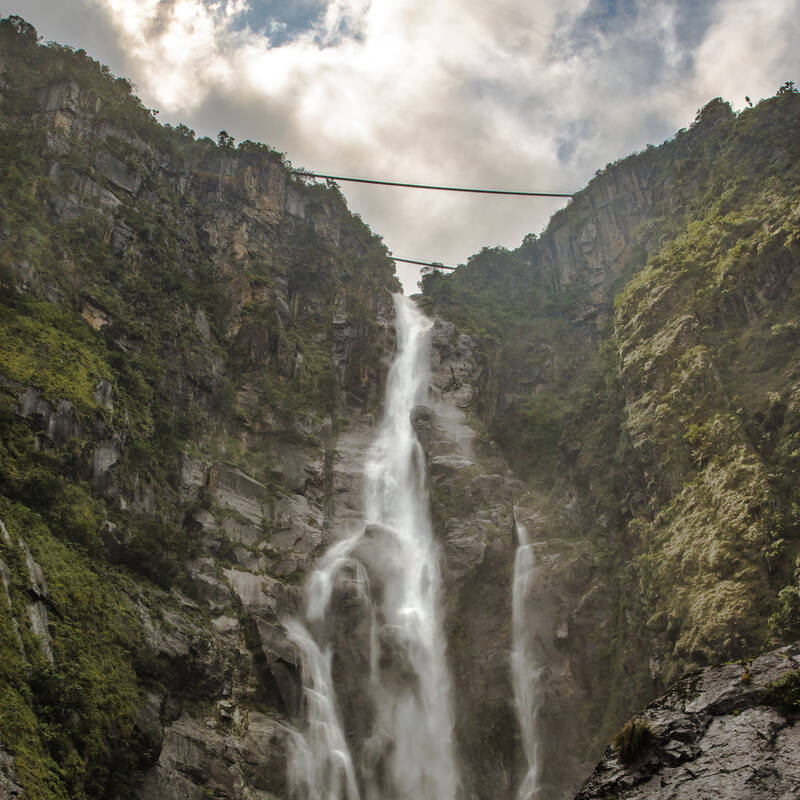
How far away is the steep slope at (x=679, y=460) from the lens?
78.7ft

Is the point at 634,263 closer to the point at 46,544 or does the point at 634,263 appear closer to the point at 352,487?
the point at 352,487

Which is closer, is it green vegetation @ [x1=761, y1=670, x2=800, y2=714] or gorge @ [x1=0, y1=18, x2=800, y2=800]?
green vegetation @ [x1=761, y1=670, x2=800, y2=714]

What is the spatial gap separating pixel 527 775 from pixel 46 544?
19035 millimetres

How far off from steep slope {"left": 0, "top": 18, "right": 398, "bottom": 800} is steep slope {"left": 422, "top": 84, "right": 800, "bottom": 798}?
1126 cm

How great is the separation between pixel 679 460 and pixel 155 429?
23.1m

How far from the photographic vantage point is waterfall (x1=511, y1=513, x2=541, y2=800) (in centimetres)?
2653

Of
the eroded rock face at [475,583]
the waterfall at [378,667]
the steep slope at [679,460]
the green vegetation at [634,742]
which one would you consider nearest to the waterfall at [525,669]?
the eroded rock face at [475,583]

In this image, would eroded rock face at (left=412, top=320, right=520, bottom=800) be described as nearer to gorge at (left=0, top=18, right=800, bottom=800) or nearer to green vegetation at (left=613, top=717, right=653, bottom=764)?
gorge at (left=0, top=18, right=800, bottom=800)

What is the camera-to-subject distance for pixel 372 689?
93.6 ft

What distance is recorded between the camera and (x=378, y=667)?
29.2 m

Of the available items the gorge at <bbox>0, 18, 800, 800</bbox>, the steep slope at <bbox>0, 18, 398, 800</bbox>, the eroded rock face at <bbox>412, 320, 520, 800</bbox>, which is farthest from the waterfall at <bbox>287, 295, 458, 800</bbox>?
the steep slope at <bbox>0, 18, 398, 800</bbox>

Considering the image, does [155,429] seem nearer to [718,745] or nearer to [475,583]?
[475,583]

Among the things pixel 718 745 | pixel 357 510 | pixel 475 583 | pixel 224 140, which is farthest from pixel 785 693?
pixel 224 140

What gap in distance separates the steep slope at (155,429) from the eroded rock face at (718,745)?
40.7ft
